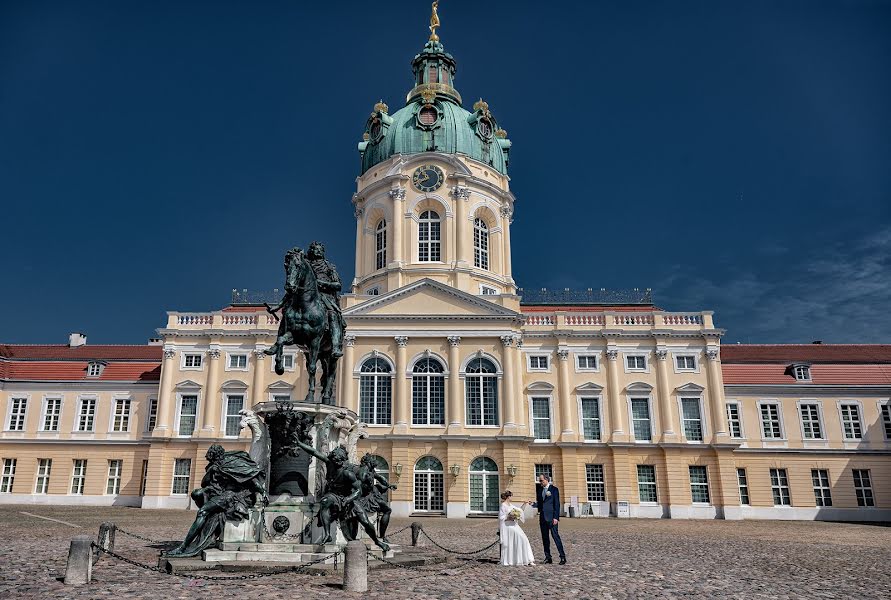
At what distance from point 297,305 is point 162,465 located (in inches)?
1291

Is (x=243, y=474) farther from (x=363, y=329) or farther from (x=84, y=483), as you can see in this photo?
(x=84, y=483)

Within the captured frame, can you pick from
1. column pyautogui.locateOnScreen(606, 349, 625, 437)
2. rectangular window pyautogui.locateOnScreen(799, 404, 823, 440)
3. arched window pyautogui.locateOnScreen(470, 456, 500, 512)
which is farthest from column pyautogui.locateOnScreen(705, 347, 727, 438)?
arched window pyautogui.locateOnScreen(470, 456, 500, 512)

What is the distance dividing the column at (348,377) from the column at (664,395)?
1789cm

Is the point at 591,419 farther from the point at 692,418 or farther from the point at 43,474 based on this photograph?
the point at 43,474

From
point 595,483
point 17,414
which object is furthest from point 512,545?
point 17,414

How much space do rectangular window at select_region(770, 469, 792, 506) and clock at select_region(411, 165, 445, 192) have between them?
89.6 feet

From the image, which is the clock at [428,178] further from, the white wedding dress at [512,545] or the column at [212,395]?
the white wedding dress at [512,545]

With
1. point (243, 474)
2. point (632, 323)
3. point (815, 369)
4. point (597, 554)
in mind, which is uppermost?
point (632, 323)

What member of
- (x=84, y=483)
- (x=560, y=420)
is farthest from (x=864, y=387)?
(x=84, y=483)

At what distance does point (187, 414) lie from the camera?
Answer: 143 feet

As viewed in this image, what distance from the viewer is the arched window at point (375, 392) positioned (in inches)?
1607

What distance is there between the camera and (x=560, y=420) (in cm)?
4216

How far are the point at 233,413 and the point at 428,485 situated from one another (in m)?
13.1

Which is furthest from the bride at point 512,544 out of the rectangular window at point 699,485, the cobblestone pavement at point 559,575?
the rectangular window at point 699,485
